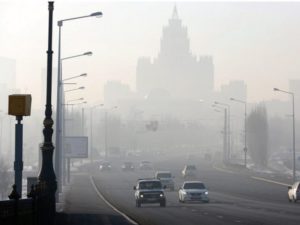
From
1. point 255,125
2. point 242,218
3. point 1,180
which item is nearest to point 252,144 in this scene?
point 255,125

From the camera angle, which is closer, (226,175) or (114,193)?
(114,193)

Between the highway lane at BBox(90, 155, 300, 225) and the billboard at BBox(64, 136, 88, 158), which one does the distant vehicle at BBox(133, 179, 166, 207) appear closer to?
the highway lane at BBox(90, 155, 300, 225)

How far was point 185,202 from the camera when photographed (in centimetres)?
7281

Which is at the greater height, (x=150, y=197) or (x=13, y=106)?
(x=13, y=106)

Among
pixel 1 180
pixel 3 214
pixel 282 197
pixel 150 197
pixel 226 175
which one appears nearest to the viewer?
pixel 3 214

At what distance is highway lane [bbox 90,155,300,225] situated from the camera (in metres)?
46.5

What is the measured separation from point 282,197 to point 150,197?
701 inches

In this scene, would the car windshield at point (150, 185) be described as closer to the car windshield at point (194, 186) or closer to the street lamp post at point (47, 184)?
the car windshield at point (194, 186)

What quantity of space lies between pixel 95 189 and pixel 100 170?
54.7 meters

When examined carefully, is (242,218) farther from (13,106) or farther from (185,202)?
(185,202)

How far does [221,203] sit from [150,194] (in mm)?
6252

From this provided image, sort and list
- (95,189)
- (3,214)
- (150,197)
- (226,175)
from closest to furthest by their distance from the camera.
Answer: (3,214)
(150,197)
(95,189)
(226,175)

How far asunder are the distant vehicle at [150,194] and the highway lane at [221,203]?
2.16ft

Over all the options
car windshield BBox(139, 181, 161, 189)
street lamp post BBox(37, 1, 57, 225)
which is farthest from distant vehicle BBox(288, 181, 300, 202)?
street lamp post BBox(37, 1, 57, 225)
